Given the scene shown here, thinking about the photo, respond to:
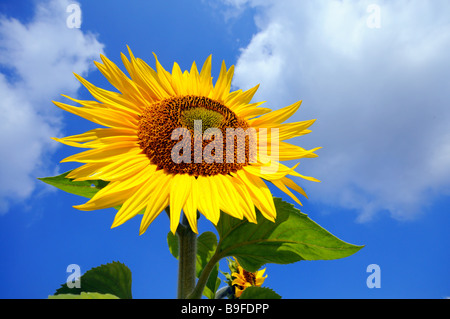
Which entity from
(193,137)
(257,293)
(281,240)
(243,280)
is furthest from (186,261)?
(243,280)

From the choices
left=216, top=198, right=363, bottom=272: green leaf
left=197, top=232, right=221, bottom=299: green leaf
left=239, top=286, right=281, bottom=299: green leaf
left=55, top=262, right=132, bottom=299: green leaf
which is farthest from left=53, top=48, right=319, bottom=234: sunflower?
left=197, top=232, right=221, bottom=299: green leaf

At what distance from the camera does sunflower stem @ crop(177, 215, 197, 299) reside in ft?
5.18

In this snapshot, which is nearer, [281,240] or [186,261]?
[186,261]

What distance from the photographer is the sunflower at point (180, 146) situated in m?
1.49

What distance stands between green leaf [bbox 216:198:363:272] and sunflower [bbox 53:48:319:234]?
12 cm

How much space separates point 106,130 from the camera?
67.7 inches

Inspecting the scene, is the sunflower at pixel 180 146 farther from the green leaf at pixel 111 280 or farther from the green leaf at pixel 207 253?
the green leaf at pixel 207 253

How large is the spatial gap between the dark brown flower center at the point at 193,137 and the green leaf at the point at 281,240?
0.28 meters

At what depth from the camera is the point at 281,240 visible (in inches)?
67.9

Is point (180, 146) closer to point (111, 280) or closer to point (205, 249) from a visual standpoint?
point (111, 280)

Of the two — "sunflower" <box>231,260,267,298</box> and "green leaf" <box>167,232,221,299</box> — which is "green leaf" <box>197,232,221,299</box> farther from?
"sunflower" <box>231,260,267,298</box>

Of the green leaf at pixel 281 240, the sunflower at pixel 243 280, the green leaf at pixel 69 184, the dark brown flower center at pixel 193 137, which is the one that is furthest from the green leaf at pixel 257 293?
the sunflower at pixel 243 280

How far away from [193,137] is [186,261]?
641 mm
